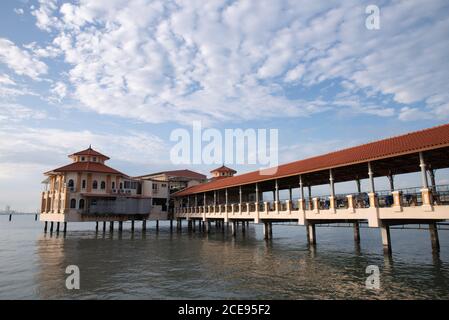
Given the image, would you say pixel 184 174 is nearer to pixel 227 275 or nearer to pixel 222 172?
pixel 222 172

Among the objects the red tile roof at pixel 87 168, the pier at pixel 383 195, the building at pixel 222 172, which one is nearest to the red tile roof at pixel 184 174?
the building at pixel 222 172

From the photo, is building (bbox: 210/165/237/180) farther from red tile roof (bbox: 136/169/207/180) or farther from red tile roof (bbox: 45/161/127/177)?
red tile roof (bbox: 45/161/127/177)

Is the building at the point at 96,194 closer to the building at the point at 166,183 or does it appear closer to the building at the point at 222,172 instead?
the building at the point at 166,183

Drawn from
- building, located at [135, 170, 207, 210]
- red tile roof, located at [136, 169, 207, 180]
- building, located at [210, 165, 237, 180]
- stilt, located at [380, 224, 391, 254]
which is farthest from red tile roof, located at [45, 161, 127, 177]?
stilt, located at [380, 224, 391, 254]

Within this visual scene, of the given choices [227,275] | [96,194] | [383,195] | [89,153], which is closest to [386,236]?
[383,195]

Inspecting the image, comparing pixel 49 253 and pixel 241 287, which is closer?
pixel 241 287

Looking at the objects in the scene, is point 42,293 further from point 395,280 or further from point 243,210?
point 243,210

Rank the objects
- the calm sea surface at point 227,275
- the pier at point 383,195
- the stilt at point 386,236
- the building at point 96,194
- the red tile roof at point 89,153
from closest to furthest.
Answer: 1. the calm sea surface at point 227,275
2. the pier at point 383,195
3. the stilt at point 386,236
4. the building at point 96,194
5. the red tile roof at point 89,153

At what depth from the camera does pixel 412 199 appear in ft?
53.2

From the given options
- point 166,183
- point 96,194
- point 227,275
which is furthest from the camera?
point 166,183

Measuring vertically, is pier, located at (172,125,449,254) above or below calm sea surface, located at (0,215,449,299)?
above

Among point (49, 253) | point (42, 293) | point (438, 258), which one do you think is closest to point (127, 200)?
point (49, 253)
